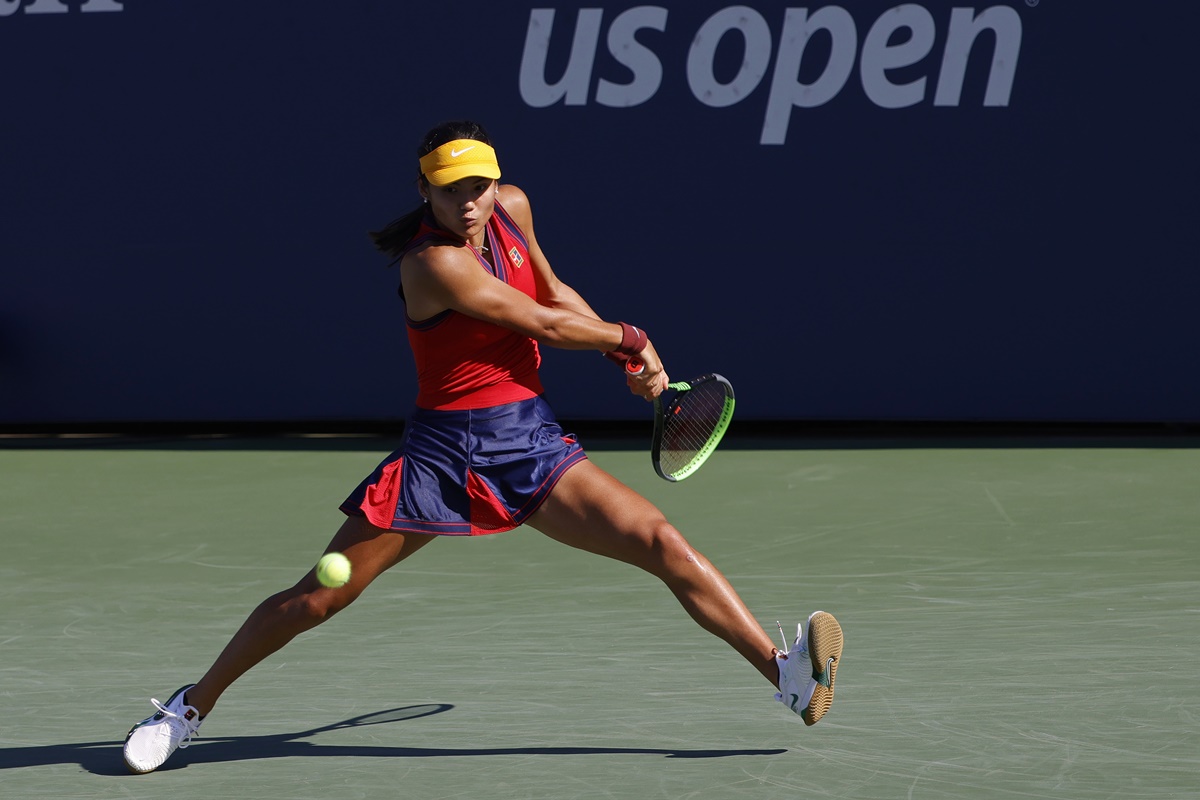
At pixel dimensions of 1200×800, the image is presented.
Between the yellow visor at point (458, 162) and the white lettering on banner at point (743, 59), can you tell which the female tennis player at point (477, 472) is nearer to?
the yellow visor at point (458, 162)

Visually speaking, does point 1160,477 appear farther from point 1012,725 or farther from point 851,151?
point 1012,725

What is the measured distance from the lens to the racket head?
188 inches

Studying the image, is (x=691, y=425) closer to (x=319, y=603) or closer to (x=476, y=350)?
(x=476, y=350)

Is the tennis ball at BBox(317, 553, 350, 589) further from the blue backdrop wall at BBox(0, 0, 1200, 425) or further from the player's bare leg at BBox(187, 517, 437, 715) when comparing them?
the blue backdrop wall at BBox(0, 0, 1200, 425)

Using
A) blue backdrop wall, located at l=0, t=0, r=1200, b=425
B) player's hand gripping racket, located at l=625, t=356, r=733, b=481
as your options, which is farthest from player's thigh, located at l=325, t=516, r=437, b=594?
blue backdrop wall, located at l=0, t=0, r=1200, b=425

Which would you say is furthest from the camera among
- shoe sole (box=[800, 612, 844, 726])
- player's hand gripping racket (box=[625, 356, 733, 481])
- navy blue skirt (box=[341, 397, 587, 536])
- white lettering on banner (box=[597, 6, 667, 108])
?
white lettering on banner (box=[597, 6, 667, 108])

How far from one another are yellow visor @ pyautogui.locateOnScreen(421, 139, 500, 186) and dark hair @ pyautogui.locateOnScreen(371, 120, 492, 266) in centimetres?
2

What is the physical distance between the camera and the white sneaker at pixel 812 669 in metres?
4.12

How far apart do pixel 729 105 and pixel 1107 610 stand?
5279 mm

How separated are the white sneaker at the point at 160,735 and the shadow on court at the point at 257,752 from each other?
0.19 ft

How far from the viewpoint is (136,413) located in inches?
436

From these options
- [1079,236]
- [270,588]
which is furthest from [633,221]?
[270,588]

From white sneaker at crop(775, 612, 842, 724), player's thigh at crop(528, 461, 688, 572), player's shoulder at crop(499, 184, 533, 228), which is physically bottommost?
white sneaker at crop(775, 612, 842, 724)

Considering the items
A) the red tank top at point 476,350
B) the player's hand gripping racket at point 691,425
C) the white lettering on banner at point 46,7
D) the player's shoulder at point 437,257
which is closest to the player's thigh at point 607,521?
the red tank top at point 476,350
